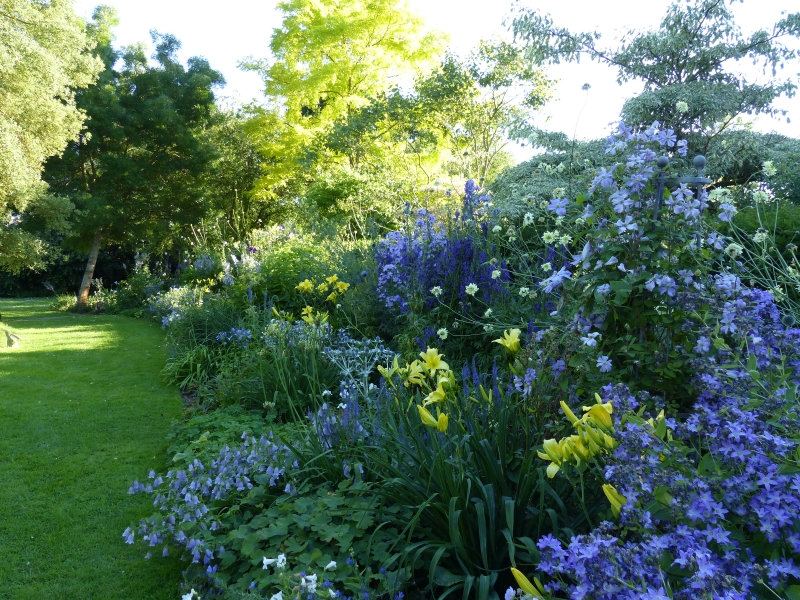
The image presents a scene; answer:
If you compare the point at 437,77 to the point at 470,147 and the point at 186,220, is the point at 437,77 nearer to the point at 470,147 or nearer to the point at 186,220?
the point at 470,147

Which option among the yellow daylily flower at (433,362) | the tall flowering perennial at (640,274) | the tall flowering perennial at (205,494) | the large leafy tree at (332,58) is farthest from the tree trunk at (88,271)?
the tall flowering perennial at (640,274)

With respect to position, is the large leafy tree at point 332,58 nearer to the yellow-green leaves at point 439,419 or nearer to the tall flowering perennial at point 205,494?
the tall flowering perennial at point 205,494

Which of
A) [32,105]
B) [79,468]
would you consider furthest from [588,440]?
[32,105]

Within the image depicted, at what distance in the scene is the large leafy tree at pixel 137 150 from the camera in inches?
585

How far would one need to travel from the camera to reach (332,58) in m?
16.0

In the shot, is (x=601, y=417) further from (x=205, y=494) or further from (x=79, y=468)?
(x=79, y=468)

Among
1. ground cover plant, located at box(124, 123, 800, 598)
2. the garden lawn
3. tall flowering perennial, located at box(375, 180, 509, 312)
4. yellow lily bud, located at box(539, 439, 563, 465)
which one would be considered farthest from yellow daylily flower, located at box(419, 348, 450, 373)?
tall flowering perennial, located at box(375, 180, 509, 312)

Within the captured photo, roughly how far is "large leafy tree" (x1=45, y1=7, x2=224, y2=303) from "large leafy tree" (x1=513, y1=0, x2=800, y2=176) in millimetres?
11614

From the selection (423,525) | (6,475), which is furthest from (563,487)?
(6,475)

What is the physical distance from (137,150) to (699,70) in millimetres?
13979

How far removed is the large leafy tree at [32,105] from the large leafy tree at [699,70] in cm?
1035

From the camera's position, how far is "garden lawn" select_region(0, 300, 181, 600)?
2678 mm

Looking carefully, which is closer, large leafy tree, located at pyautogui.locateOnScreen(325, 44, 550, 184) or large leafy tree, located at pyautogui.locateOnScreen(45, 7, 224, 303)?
large leafy tree, located at pyautogui.locateOnScreen(325, 44, 550, 184)

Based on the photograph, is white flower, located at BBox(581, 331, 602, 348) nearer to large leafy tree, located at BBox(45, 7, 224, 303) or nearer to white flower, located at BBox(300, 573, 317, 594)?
white flower, located at BBox(300, 573, 317, 594)
